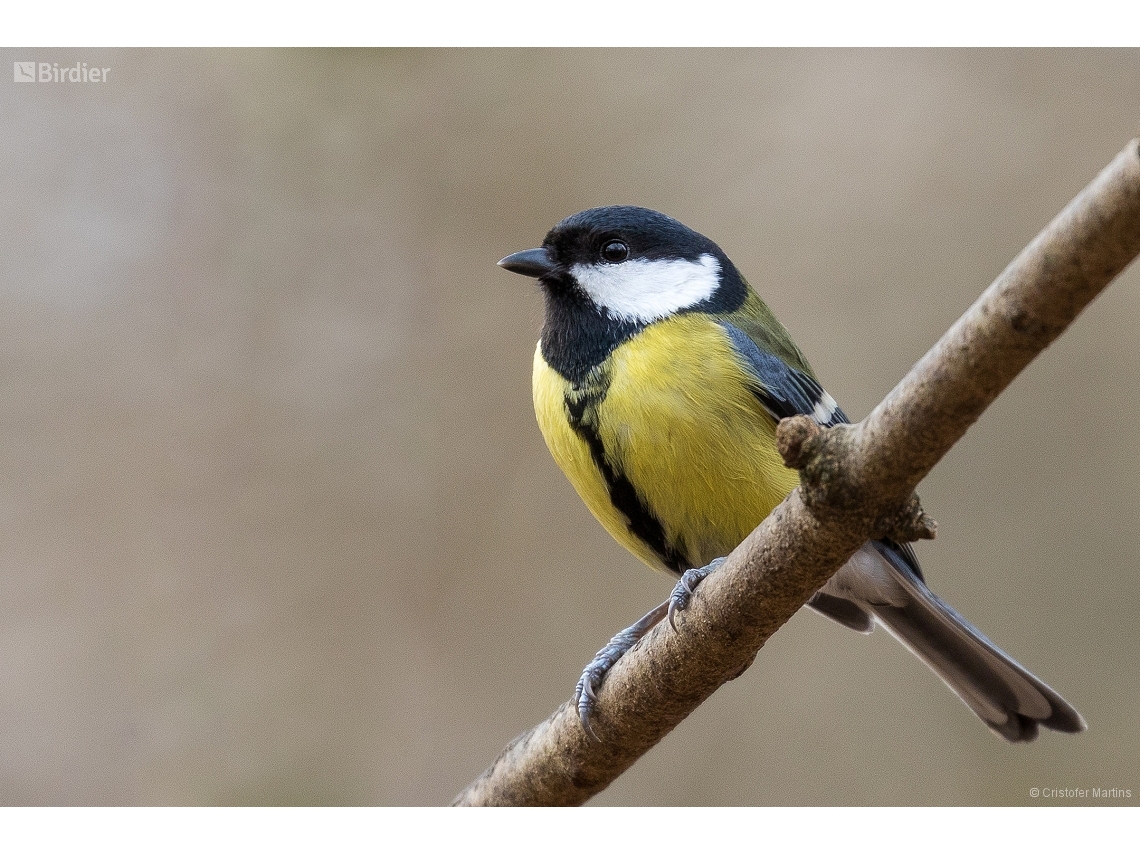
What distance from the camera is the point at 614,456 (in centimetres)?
161

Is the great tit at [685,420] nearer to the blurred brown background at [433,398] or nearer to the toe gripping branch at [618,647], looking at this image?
the toe gripping branch at [618,647]

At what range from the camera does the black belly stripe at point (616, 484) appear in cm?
163

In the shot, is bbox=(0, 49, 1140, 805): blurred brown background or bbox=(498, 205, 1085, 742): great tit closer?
bbox=(498, 205, 1085, 742): great tit

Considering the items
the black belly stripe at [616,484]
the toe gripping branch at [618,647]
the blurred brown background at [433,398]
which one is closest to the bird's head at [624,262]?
the black belly stripe at [616,484]

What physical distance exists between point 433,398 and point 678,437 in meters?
1.40

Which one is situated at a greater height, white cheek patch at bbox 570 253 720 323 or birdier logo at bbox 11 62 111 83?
birdier logo at bbox 11 62 111 83

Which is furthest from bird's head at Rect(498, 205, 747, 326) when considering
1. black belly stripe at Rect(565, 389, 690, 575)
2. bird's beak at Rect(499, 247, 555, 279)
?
black belly stripe at Rect(565, 389, 690, 575)

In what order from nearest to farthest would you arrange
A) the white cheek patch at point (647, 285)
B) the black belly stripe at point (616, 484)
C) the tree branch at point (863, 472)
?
the tree branch at point (863, 472) < the black belly stripe at point (616, 484) < the white cheek patch at point (647, 285)

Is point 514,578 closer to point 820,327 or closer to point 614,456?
point 820,327

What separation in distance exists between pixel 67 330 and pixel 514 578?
4.22ft

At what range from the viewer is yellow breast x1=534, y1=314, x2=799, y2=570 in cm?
159

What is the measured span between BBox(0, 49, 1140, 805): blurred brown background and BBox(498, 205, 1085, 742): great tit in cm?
46

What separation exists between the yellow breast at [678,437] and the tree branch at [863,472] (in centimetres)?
28

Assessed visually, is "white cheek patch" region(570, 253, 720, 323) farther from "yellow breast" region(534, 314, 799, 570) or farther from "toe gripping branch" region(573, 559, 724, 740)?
"toe gripping branch" region(573, 559, 724, 740)
